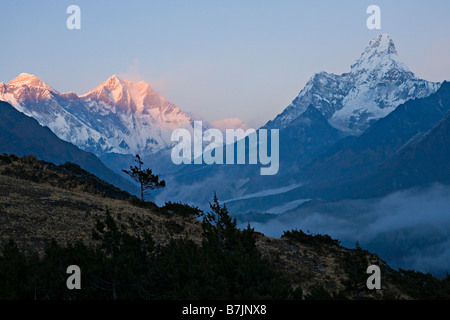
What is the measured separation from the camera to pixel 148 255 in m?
32.4

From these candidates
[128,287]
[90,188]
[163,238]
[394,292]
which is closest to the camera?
[128,287]

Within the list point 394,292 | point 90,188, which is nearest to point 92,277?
point 394,292

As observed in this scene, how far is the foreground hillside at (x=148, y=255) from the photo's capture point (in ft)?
81.6

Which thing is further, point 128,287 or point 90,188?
point 90,188

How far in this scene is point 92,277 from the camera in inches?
1001

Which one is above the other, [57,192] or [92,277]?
[57,192]

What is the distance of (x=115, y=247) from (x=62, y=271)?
337cm

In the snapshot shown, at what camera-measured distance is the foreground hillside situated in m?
24.9
